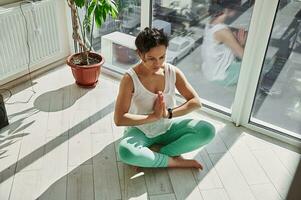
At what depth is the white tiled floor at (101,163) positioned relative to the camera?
5.26 feet

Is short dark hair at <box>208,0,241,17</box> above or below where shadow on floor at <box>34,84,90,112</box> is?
above

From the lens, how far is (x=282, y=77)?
1.97m

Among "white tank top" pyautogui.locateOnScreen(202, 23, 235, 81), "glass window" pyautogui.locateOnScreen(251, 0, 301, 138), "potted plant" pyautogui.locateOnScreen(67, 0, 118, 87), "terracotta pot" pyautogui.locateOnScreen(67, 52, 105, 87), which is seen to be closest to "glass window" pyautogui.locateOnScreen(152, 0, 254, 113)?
"white tank top" pyautogui.locateOnScreen(202, 23, 235, 81)

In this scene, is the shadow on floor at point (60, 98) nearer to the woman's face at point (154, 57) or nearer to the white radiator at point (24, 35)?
the white radiator at point (24, 35)

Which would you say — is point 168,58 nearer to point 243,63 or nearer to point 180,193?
point 243,63

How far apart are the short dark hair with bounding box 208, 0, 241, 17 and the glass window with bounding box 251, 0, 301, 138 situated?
283 mm

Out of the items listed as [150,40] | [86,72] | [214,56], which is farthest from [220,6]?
[86,72]

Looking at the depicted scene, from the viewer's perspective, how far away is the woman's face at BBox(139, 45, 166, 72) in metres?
1.44

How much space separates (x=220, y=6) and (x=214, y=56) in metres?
0.36

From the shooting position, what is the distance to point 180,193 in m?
1.60

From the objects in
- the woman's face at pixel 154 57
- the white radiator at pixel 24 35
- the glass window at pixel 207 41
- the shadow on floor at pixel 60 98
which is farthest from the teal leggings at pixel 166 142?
the white radiator at pixel 24 35

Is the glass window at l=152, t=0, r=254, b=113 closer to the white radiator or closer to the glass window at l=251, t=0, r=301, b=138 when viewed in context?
the glass window at l=251, t=0, r=301, b=138

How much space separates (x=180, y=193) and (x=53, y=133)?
2.82ft

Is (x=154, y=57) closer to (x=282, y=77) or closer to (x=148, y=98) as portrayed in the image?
(x=148, y=98)
